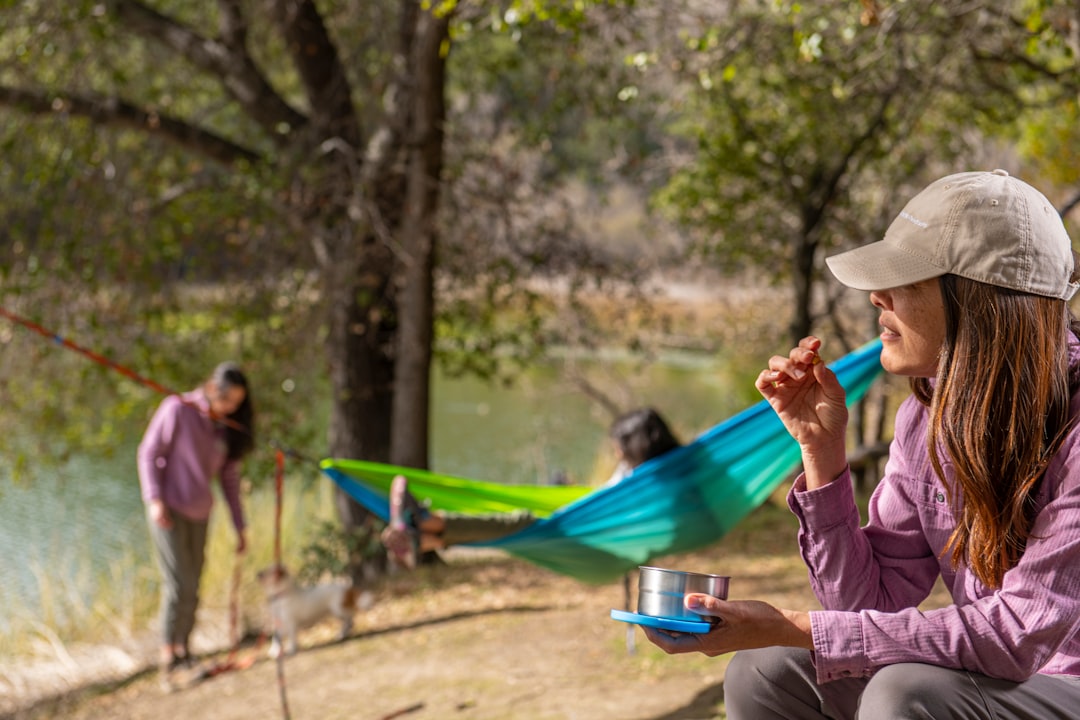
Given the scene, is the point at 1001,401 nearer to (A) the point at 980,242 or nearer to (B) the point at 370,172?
(A) the point at 980,242

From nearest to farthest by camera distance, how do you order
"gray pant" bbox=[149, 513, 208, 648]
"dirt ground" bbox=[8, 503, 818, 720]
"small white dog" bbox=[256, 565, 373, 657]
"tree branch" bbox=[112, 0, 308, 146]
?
"dirt ground" bbox=[8, 503, 818, 720] < "gray pant" bbox=[149, 513, 208, 648] < "small white dog" bbox=[256, 565, 373, 657] < "tree branch" bbox=[112, 0, 308, 146]

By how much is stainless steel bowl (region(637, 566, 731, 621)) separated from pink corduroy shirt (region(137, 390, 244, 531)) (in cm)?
271

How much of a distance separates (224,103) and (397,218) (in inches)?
37.5

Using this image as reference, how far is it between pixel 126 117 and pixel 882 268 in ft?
13.1

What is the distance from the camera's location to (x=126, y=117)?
449 cm

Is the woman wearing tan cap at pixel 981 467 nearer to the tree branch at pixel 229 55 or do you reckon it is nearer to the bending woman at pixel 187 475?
the bending woman at pixel 187 475

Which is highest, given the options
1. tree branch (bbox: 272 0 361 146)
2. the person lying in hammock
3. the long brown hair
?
tree branch (bbox: 272 0 361 146)

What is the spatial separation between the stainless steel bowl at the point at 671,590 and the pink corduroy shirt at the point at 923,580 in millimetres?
124

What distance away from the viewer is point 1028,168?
25.3 feet

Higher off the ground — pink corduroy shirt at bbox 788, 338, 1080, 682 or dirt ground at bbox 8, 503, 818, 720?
pink corduroy shirt at bbox 788, 338, 1080, 682

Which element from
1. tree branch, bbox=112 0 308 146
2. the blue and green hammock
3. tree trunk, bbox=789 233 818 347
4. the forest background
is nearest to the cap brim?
the blue and green hammock

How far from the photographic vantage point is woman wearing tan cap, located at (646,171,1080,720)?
3.71 ft

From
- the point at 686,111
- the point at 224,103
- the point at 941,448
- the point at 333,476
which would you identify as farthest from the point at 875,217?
the point at 941,448

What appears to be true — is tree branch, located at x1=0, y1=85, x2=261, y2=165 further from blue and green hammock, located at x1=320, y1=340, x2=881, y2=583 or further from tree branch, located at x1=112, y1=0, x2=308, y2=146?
blue and green hammock, located at x1=320, y1=340, x2=881, y2=583
